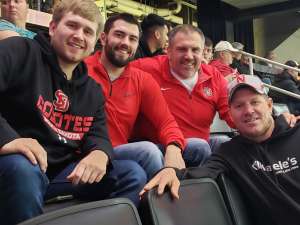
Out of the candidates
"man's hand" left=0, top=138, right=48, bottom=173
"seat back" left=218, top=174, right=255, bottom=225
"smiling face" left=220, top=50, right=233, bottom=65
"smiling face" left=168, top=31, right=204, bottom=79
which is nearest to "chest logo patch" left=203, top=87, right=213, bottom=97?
"smiling face" left=168, top=31, right=204, bottom=79

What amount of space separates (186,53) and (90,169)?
3.36 ft

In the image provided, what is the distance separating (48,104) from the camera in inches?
49.2

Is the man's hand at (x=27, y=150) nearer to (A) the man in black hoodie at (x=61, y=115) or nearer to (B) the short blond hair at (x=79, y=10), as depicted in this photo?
(A) the man in black hoodie at (x=61, y=115)

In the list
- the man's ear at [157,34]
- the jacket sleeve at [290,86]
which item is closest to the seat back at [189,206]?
the man's ear at [157,34]

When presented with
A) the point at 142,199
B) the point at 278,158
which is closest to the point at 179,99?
the point at 278,158

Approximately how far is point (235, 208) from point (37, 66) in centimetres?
78

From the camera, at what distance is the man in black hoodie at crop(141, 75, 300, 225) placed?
1.42m

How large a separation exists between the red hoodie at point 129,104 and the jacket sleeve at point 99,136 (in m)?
0.32

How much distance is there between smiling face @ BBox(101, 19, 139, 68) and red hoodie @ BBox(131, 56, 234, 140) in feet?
1.00

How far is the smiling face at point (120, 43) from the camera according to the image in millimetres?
1811

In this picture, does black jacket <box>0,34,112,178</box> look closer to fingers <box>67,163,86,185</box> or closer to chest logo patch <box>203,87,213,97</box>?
fingers <box>67,163,86,185</box>

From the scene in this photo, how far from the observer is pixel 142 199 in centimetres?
114

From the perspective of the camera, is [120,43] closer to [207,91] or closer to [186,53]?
[186,53]

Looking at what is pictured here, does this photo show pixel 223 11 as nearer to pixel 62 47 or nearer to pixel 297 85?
pixel 297 85
